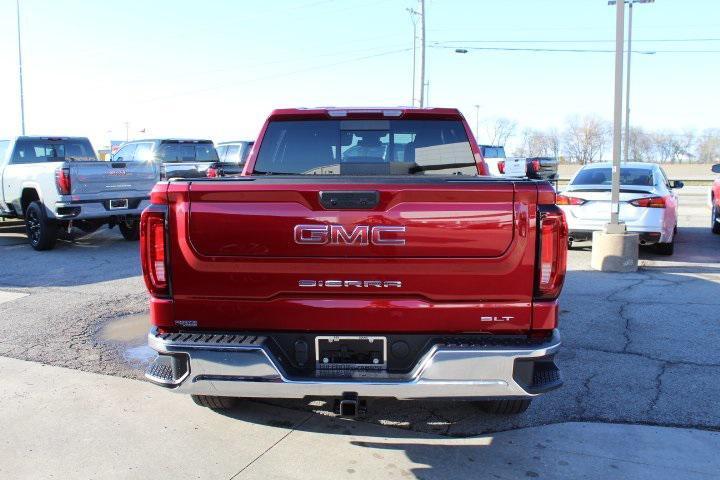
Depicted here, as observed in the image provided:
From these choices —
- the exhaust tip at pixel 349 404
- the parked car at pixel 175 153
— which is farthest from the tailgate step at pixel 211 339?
the parked car at pixel 175 153

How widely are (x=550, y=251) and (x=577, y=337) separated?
120 inches

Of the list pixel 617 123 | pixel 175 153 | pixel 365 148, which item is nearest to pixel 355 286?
pixel 365 148

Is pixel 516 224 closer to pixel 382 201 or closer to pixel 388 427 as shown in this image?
pixel 382 201

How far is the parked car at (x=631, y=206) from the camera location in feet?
31.6

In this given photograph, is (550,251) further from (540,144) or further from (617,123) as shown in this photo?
(540,144)

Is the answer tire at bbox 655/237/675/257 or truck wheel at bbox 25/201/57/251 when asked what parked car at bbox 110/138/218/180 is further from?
tire at bbox 655/237/675/257

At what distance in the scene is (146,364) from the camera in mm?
5184

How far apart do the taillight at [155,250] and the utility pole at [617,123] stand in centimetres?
723

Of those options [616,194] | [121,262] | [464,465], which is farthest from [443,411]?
[121,262]

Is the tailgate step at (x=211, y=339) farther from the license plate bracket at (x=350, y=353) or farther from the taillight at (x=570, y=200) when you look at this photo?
the taillight at (x=570, y=200)

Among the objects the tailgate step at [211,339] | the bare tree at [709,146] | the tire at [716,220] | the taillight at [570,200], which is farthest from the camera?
the bare tree at [709,146]

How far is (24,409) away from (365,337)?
269 cm

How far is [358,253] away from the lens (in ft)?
10.2

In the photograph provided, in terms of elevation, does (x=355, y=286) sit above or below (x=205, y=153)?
below
